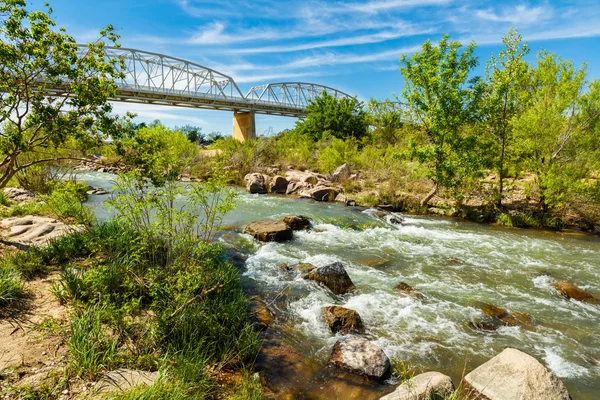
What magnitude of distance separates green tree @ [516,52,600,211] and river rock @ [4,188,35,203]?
19.7 metres

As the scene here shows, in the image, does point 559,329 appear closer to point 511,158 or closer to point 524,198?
point 511,158

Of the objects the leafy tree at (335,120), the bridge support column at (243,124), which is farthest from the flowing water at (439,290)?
the bridge support column at (243,124)

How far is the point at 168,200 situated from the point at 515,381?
18.5ft

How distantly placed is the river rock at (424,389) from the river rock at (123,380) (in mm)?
2686

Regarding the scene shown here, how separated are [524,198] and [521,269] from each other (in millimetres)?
9156

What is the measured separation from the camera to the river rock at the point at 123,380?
3.25 meters

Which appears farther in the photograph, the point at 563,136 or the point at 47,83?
the point at 563,136

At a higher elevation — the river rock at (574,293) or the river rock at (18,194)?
the river rock at (18,194)

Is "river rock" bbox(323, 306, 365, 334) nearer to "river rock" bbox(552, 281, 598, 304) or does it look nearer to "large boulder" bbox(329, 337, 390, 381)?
"large boulder" bbox(329, 337, 390, 381)

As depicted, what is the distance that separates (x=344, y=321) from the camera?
18.9 ft

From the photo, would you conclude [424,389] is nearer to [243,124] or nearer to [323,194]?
[323,194]

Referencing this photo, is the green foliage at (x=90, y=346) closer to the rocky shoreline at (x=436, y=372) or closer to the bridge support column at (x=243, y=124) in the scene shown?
the rocky shoreline at (x=436, y=372)

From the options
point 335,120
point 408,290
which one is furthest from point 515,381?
point 335,120

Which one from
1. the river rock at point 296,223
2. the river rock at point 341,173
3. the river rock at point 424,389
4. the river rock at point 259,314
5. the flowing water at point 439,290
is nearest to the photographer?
the river rock at point 424,389
